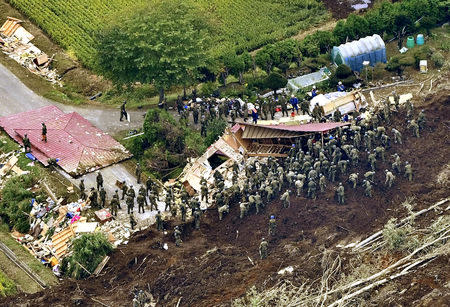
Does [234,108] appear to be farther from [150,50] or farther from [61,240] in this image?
[61,240]

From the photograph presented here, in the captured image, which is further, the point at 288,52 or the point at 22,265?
the point at 288,52

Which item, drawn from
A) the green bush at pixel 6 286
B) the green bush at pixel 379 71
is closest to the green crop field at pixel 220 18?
the green bush at pixel 379 71

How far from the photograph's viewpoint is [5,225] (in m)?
42.2

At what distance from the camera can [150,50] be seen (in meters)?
48.2

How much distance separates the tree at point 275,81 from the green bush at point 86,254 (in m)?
15.1

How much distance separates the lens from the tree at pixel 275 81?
1948 inches

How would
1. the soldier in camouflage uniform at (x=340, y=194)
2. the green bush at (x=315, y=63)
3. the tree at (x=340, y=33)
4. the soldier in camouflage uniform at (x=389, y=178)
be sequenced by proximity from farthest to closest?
1. the tree at (x=340, y=33)
2. the green bush at (x=315, y=63)
3. the soldier in camouflage uniform at (x=389, y=178)
4. the soldier in camouflage uniform at (x=340, y=194)

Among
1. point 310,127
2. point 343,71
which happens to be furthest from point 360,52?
point 310,127

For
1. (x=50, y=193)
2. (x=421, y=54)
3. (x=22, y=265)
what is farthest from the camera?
(x=421, y=54)

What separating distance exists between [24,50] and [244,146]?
1780cm

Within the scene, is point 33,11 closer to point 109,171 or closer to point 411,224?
point 109,171

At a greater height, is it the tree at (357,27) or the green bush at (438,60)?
the tree at (357,27)

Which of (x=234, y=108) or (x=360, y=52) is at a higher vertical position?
(x=360, y=52)

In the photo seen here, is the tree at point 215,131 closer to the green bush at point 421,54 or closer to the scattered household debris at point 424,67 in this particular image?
the scattered household debris at point 424,67
